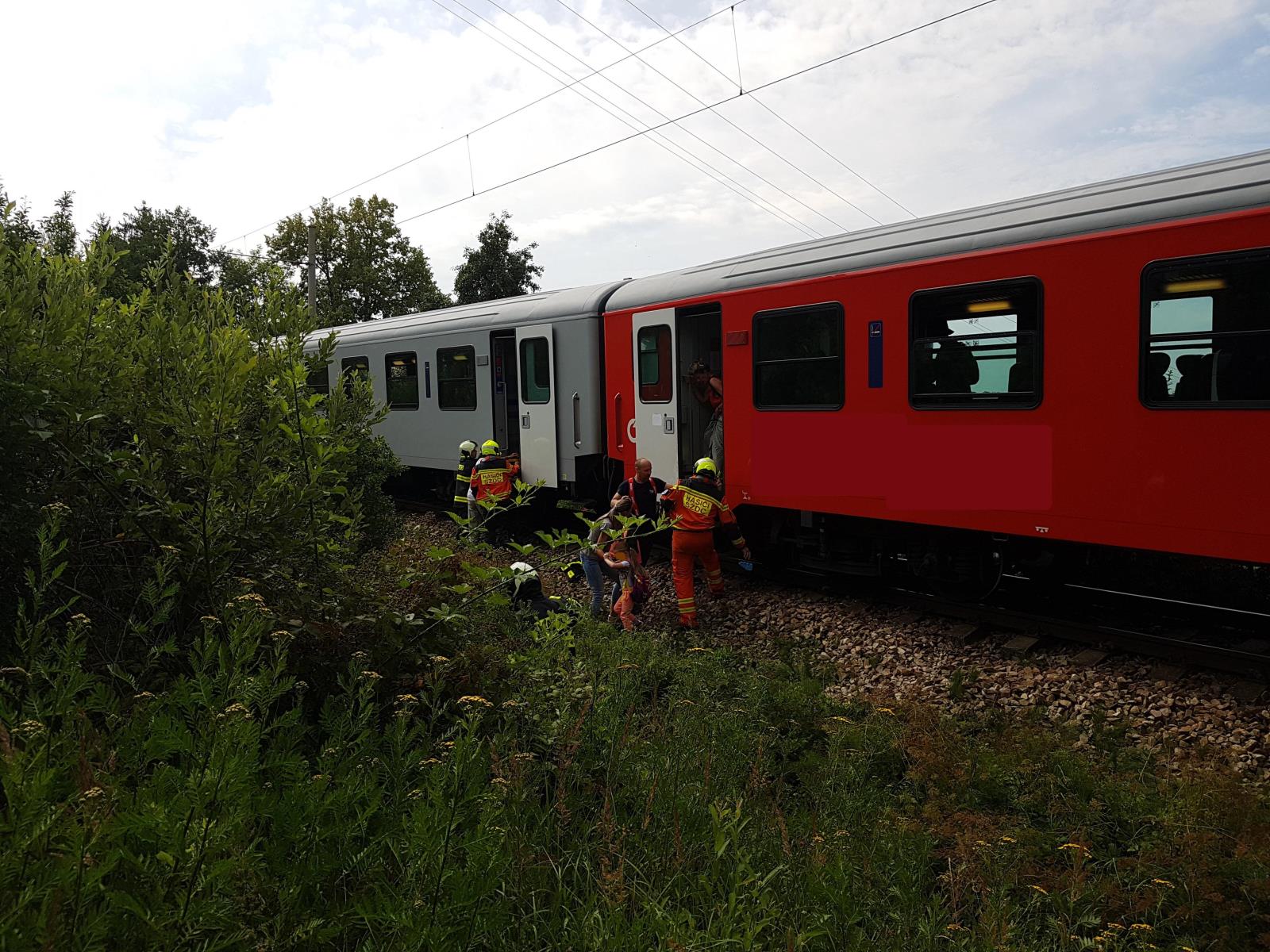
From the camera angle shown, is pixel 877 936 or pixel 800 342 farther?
pixel 800 342

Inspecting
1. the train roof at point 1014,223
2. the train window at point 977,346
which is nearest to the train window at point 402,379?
the train roof at point 1014,223

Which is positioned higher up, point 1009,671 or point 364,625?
point 364,625

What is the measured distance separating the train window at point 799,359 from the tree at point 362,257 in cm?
3233


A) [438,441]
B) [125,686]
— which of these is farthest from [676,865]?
[438,441]

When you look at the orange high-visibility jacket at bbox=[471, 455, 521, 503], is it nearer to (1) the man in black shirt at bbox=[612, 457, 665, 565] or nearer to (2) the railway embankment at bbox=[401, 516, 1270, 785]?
(1) the man in black shirt at bbox=[612, 457, 665, 565]

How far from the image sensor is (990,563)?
24.9 feet

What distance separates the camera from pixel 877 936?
2998 millimetres

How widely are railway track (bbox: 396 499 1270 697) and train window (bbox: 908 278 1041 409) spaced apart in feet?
6.09

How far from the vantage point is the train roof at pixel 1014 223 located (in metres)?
5.64

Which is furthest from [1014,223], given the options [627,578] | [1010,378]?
[627,578]

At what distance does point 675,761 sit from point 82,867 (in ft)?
8.84

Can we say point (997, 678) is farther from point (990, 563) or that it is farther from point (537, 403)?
point (537, 403)

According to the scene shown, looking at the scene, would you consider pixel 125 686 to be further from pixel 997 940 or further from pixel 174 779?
pixel 997 940

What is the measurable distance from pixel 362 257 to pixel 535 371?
29.4 meters
